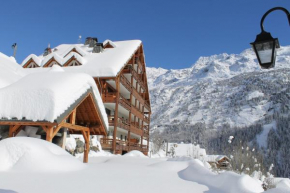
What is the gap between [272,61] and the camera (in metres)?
4.05

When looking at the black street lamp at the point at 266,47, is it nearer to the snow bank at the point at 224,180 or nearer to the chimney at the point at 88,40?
the snow bank at the point at 224,180

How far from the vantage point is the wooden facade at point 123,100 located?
78.5 ft

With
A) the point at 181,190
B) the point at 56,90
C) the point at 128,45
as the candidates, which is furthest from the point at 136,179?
the point at 128,45

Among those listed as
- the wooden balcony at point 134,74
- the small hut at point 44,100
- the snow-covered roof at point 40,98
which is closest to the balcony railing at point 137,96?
the wooden balcony at point 134,74

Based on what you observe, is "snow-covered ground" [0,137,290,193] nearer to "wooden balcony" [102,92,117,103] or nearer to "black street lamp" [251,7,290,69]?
"black street lamp" [251,7,290,69]

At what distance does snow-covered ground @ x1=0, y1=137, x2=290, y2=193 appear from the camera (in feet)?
19.0

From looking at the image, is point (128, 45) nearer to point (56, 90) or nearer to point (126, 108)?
point (126, 108)

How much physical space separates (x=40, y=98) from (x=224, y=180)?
605 centimetres

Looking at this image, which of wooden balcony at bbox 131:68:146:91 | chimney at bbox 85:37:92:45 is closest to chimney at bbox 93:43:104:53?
wooden balcony at bbox 131:68:146:91

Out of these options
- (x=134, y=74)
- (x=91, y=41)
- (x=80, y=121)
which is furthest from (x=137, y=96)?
(x=80, y=121)

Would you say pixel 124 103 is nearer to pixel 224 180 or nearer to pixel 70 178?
pixel 224 180

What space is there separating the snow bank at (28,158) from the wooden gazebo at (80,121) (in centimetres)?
146

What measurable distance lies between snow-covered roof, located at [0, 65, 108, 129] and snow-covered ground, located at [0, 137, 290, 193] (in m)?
1.31

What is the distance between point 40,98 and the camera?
8664mm
